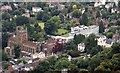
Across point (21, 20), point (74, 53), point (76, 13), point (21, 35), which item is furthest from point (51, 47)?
point (76, 13)

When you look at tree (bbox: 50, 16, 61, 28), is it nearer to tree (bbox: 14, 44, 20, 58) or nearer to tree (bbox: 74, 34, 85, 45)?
tree (bbox: 74, 34, 85, 45)

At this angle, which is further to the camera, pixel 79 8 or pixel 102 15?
pixel 79 8

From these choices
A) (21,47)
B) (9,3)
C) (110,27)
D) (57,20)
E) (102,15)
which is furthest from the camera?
(9,3)

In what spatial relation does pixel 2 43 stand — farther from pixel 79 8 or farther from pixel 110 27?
pixel 79 8

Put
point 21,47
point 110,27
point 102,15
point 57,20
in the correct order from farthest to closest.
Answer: point 102,15 → point 57,20 → point 110,27 → point 21,47

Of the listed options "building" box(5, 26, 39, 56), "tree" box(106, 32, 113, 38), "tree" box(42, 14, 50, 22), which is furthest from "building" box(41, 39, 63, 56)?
"tree" box(42, 14, 50, 22)

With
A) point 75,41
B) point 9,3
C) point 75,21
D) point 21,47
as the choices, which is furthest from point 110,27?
point 9,3
